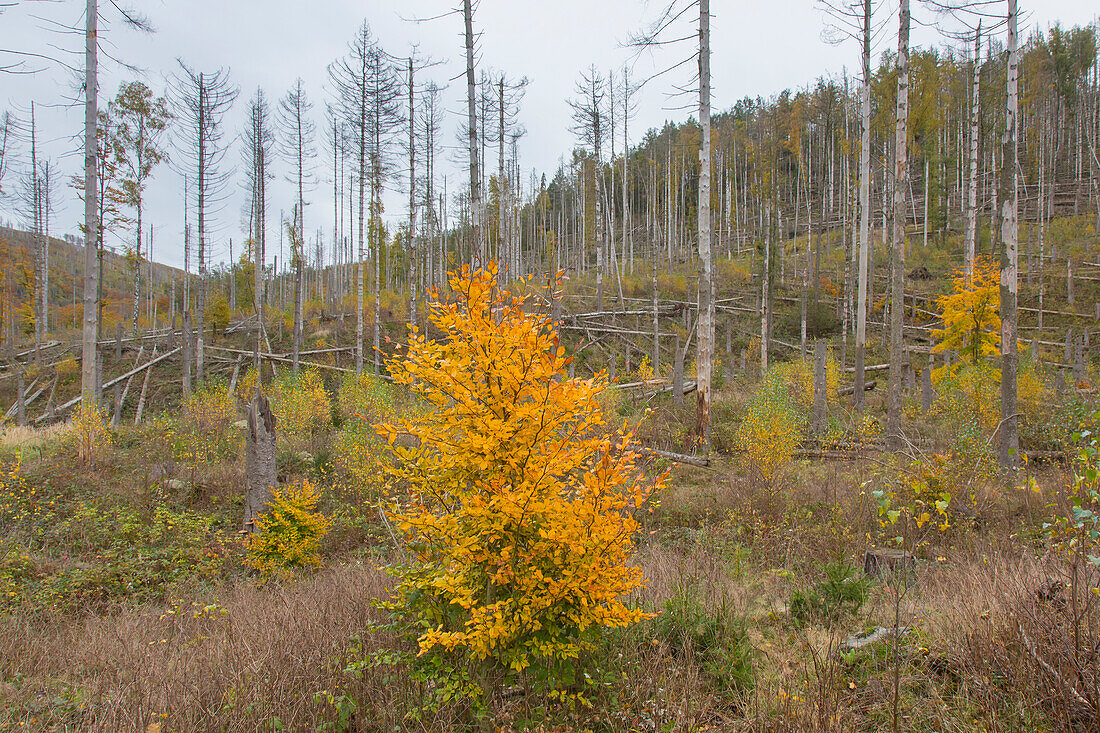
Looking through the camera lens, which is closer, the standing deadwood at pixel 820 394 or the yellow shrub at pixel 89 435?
the yellow shrub at pixel 89 435

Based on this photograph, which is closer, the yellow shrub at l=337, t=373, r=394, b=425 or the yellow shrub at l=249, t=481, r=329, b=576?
the yellow shrub at l=249, t=481, r=329, b=576

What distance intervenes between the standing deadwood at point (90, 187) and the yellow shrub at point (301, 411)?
3519 millimetres

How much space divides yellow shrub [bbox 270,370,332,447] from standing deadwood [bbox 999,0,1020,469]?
1365 cm

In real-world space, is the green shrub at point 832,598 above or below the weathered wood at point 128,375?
below

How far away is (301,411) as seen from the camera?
12.2 meters

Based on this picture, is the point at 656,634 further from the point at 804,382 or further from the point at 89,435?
the point at 804,382

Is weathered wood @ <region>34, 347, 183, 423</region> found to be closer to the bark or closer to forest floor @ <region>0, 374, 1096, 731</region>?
forest floor @ <region>0, 374, 1096, 731</region>

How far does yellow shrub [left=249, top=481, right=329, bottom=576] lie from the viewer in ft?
20.8

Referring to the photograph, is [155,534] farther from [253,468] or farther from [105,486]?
[105,486]

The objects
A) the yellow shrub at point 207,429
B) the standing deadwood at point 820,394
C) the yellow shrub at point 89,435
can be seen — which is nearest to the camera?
the yellow shrub at point 89,435

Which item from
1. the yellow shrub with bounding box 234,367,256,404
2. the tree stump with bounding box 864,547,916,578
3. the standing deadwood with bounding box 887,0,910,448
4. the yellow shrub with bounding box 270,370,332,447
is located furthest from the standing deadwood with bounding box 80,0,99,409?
the standing deadwood with bounding box 887,0,910,448

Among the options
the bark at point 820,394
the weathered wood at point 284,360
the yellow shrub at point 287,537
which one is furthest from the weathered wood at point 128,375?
the bark at point 820,394

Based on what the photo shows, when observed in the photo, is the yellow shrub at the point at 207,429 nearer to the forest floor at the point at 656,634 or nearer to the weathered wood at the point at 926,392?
the forest floor at the point at 656,634

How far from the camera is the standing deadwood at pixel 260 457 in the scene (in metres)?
7.24
